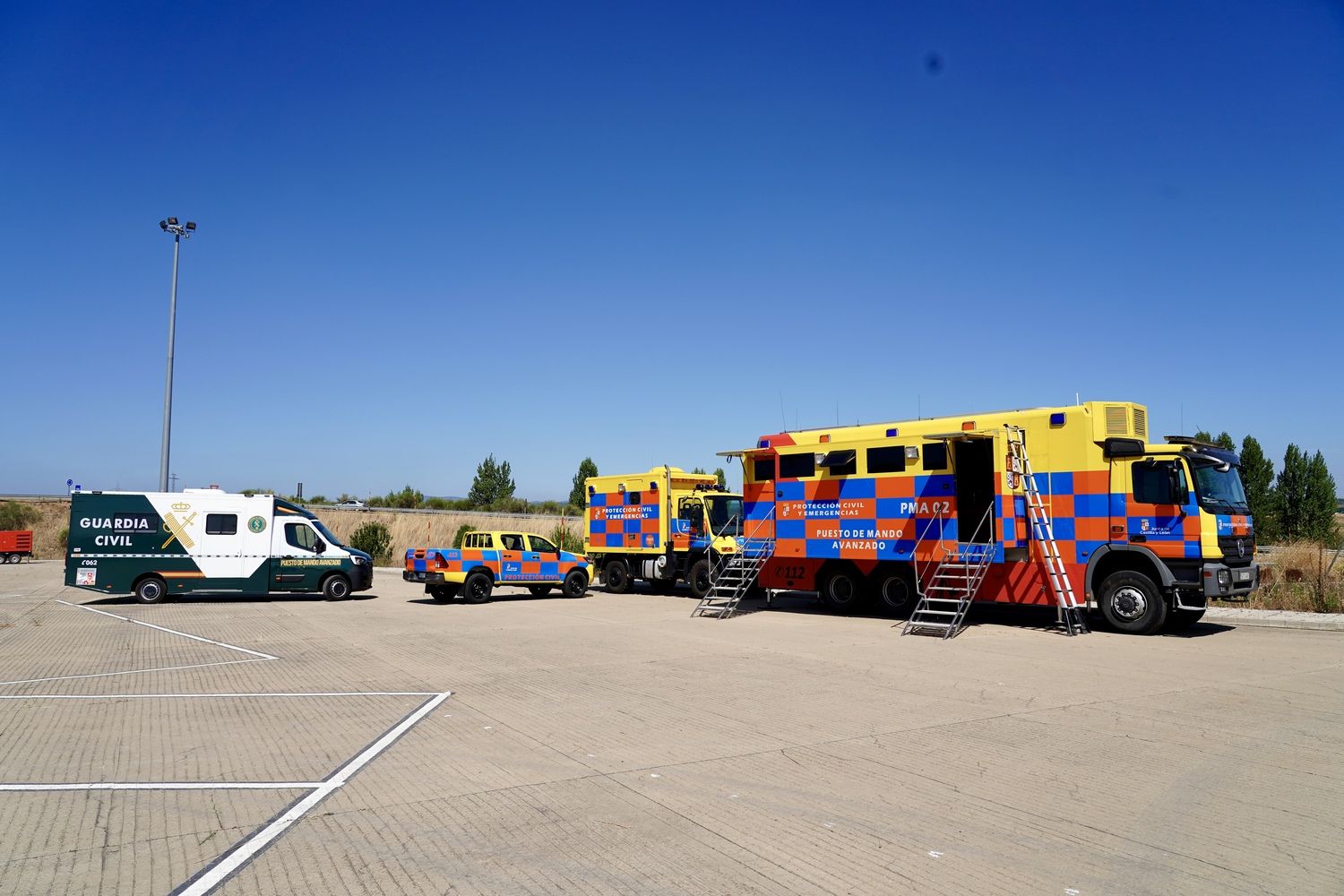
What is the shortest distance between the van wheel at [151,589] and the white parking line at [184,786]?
1878 centimetres

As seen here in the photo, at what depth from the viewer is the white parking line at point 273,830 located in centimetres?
479

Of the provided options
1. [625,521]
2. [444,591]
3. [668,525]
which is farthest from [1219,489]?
[444,591]

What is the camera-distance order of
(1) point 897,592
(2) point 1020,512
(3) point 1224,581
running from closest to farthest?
(3) point 1224,581
(2) point 1020,512
(1) point 897,592

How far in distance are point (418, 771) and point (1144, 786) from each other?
16.7 ft

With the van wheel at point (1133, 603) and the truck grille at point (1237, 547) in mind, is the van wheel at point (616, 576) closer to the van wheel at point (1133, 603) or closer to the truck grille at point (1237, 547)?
the van wheel at point (1133, 603)

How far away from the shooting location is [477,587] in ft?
75.9

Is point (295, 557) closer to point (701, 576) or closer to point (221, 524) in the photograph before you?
point (221, 524)

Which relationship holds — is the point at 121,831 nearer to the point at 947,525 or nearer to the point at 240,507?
the point at 947,525

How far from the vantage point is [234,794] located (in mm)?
6398

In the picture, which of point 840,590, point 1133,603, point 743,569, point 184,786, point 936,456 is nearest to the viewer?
point 184,786

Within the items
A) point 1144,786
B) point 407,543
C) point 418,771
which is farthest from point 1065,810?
point 407,543

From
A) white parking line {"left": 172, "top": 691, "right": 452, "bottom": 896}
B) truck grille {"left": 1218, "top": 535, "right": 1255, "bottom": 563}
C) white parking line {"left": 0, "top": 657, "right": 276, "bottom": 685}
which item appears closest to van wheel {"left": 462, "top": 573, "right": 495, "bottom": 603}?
white parking line {"left": 0, "top": 657, "right": 276, "bottom": 685}

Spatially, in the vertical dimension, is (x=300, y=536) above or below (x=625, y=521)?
below

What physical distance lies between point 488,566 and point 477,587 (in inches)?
22.2
